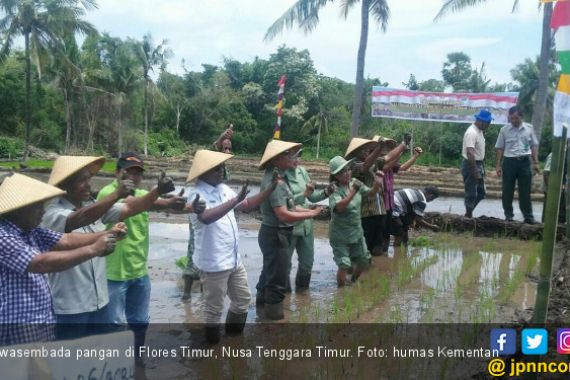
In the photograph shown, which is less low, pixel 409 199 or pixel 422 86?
pixel 422 86

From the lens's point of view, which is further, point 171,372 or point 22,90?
point 22,90

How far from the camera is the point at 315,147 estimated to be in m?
38.5

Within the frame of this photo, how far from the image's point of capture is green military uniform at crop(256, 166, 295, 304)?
5.11 meters

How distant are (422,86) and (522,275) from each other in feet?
110

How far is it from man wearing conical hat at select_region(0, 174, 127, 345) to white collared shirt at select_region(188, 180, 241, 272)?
151 cm

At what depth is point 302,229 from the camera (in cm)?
586

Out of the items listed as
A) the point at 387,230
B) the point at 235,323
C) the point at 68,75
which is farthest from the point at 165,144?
the point at 235,323

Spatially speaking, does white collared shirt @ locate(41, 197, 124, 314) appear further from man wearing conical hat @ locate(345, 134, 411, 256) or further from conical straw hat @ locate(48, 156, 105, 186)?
man wearing conical hat @ locate(345, 134, 411, 256)

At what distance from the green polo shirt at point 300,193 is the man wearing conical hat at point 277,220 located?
0.25 m

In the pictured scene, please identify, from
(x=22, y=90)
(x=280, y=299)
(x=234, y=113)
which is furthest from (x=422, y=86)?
(x=280, y=299)

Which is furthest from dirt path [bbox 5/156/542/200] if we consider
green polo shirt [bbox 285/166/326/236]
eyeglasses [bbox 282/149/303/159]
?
eyeglasses [bbox 282/149/303/159]

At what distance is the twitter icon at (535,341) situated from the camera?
3.57m

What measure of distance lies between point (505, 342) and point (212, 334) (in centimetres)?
226

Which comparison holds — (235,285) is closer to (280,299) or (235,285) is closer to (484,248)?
(280,299)
